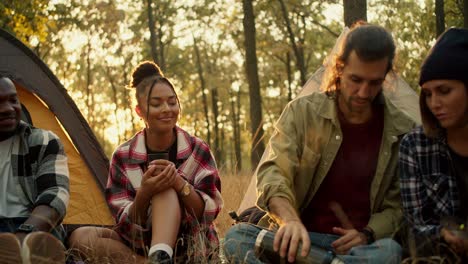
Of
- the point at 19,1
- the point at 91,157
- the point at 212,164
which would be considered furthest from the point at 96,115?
the point at 212,164

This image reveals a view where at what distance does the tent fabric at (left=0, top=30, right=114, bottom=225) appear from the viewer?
594 centimetres

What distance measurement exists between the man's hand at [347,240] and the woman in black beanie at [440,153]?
0.78 feet

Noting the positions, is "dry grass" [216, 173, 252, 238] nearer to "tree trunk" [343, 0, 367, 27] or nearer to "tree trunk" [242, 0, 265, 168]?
"tree trunk" [343, 0, 367, 27]

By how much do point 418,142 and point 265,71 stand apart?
796 inches

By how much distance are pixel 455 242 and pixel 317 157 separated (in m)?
0.82

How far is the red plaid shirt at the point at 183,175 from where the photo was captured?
418 centimetres

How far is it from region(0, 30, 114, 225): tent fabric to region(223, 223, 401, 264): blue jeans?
103 inches

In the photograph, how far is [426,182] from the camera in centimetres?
340

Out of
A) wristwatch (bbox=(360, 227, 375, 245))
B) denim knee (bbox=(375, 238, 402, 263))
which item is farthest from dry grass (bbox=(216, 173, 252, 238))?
denim knee (bbox=(375, 238, 402, 263))

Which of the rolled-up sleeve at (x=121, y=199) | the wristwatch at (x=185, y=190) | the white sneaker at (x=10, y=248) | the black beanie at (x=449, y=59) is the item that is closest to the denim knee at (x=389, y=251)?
the black beanie at (x=449, y=59)

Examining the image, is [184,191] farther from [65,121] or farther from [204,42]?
[204,42]

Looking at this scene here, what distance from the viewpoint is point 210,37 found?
2375 cm

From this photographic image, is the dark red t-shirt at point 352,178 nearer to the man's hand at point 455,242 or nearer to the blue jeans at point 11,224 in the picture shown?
the man's hand at point 455,242

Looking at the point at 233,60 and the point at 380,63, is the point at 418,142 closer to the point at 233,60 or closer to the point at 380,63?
A: the point at 380,63
